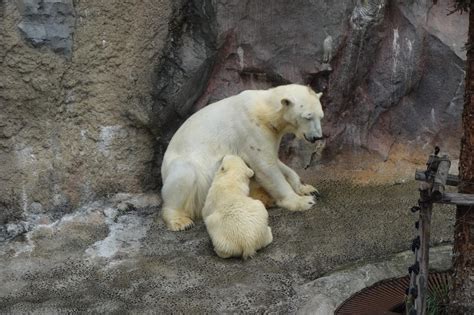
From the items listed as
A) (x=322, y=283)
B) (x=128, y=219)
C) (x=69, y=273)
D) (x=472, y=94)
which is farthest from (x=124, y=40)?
(x=472, y=94)

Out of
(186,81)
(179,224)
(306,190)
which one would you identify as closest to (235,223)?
(179,224)

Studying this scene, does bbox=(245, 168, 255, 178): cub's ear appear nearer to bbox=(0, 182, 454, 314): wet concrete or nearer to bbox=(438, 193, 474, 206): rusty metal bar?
bbox=(0, 182, 454, 314): wet concrete

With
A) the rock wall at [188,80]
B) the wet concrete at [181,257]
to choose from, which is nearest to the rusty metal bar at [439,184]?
the wet concrete at [181,257]

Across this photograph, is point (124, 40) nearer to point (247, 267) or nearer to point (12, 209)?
A: point (12, 209)

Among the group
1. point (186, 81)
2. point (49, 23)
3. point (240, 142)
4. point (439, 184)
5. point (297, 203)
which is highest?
point (49, 23)

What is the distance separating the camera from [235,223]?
19.7ft

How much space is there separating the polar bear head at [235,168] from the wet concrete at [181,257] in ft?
1.70

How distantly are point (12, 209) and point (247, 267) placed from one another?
252 cm

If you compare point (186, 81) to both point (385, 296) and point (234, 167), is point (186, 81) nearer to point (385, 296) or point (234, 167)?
point (234, 167)

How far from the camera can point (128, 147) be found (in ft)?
24.9

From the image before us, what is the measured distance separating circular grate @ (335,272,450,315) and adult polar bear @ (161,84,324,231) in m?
1.60

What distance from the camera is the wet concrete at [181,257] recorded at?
5.48 metres

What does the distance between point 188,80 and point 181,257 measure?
2.21m

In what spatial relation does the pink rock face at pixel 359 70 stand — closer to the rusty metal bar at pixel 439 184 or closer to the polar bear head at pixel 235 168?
the polar bear head at pixel 235 168
